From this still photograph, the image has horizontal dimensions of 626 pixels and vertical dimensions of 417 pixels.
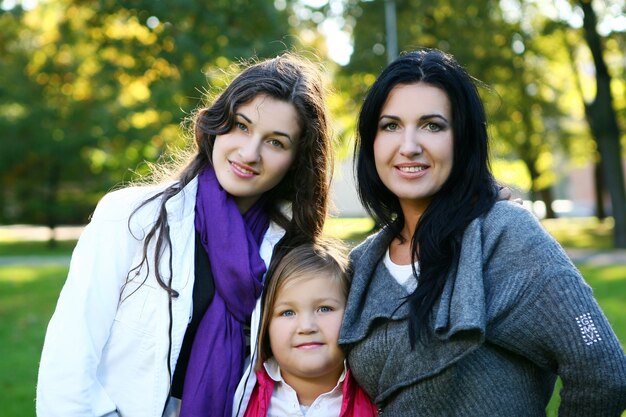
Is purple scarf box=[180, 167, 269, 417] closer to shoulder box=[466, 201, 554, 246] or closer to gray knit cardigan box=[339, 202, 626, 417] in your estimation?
gray knit cardigan box=[339, 202, 626, 417]

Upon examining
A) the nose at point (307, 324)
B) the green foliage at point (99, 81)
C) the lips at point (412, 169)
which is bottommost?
the nose at point (307, 324)

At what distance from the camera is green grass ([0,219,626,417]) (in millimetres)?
6695

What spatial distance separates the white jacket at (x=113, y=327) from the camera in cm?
304

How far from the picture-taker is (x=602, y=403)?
2.86 metres

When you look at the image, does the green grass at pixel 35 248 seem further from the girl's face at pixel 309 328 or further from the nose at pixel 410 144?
the nose at pixel 410 144

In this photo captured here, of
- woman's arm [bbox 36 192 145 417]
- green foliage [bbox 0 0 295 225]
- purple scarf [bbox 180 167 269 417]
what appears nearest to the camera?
woman's arm [bbox 36 192 145 417]

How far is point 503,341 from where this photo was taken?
2932mm

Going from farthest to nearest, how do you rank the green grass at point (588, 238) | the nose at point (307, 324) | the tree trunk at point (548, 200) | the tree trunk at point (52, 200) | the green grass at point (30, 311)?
Answer: the tree trunk at point (548, 200) → the tree trunk at point (52, 200) → the green grass at point (588, 238) → the green grass at point (30, 311) → the nose at point (307, 324)

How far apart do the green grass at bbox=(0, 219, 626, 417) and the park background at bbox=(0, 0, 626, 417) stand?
1.17 feet

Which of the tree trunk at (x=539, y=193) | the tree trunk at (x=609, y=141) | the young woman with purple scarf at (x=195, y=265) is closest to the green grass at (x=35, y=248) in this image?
the tree trunk at (x=609, y=141)

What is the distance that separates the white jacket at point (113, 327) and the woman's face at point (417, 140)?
36.5 inches

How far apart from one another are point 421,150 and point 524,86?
2386 centimetres

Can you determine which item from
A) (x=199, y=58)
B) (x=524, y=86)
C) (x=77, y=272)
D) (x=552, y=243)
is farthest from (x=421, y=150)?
(x=524, y=86)

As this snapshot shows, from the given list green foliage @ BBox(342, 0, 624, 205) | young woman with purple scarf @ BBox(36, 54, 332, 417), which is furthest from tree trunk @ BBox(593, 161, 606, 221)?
young woman with purple scarf @ BBox(36, 54, 332, 417)
